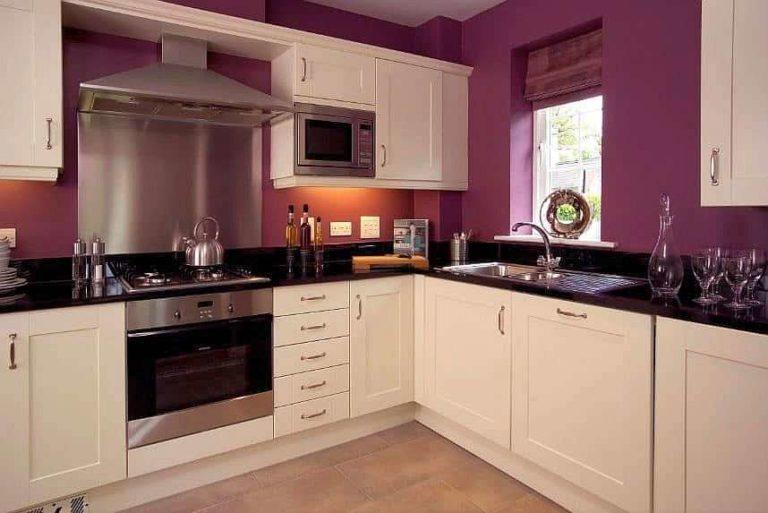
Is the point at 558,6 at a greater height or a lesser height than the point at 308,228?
greater

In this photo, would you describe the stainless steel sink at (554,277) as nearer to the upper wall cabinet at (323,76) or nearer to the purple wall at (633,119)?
the purple wall at (633,119)

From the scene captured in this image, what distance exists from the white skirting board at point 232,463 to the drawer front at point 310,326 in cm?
51

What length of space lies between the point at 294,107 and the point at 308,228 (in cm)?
72

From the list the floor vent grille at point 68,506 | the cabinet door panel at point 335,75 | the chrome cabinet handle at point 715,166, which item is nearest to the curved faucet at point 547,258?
the chrome cabinet handle at point 715,166

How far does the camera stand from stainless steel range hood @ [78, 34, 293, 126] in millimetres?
2152

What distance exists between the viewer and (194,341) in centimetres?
223

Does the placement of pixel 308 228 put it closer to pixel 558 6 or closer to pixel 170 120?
pixel 170 120

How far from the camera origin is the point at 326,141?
2.78 meters

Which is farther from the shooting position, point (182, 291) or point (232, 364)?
point (232, 364)

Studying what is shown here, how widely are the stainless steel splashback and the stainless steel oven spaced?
2.07 feet

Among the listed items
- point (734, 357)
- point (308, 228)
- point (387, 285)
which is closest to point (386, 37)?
point (308, 228)

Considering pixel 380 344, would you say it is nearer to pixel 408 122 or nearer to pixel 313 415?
pixel 313 415

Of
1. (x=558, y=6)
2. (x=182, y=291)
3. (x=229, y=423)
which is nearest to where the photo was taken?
(x=182, y=291)

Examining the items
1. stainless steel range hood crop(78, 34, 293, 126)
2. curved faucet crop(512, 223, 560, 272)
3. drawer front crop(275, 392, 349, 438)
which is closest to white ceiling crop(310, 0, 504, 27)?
stainless steel range hood crop(78, 34, 293, 126)
